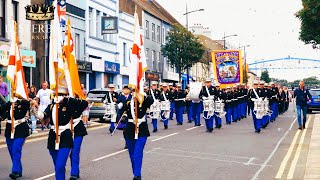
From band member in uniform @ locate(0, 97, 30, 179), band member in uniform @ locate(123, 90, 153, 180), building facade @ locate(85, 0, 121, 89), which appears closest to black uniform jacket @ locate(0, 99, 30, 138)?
band member in uniform @ locate(0, 97, 30, 179)

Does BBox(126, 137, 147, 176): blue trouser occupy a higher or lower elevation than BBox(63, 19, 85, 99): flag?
lower

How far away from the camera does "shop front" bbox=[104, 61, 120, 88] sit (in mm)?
42344

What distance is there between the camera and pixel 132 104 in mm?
10070

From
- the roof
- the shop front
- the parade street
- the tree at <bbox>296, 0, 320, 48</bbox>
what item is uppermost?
the roof

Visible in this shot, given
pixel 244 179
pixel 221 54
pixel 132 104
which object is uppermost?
pixel 221 54

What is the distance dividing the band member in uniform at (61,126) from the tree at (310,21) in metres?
17.5

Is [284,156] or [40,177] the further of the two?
[284,156]

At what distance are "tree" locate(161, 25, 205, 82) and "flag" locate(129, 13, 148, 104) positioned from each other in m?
43.0

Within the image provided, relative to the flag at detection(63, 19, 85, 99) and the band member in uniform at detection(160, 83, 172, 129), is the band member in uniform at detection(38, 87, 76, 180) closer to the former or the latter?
the flag at detection(63, 19, 85, 99)

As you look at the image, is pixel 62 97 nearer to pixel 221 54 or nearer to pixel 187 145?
pixel 187 145

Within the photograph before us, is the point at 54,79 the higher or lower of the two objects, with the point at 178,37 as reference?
lower

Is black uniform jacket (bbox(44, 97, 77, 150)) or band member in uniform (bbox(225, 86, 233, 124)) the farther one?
band member in uniform (bbox(225, 86, 233, 124))

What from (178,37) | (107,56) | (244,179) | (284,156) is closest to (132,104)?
(244,179)

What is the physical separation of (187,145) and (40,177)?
20.9 feet
